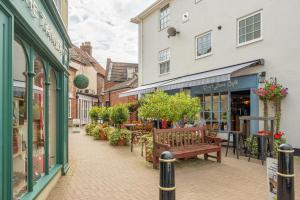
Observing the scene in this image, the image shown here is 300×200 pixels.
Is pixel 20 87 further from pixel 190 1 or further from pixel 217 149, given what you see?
pixel 190 1

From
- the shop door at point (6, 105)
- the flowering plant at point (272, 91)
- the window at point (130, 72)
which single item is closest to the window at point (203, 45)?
the flowering plant at point (272, 91)

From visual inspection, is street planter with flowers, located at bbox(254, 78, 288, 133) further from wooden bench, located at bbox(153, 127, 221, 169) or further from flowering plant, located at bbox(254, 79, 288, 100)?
wooden bench, located at bbox(153, 127, 221, 169)

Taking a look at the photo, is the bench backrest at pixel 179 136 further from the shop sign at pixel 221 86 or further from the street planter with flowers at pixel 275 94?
the shop sign at pixel 221 86

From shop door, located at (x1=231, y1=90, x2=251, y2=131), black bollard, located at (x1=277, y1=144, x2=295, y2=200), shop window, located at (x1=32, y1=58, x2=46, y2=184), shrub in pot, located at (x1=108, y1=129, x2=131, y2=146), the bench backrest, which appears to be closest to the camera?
black bollard, located at (x1=277, y1=144, x2=295, y2=200)

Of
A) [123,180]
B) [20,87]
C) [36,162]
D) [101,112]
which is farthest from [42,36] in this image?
[101,112]

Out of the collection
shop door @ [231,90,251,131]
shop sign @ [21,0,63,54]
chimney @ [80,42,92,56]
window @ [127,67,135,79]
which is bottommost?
shop door @ [231,90,251,131]

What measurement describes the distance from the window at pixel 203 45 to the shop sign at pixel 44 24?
8.47 metres

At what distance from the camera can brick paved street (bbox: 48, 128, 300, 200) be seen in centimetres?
504

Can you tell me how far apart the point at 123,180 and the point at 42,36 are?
3.60m

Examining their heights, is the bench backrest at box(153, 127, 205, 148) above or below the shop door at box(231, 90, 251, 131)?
below

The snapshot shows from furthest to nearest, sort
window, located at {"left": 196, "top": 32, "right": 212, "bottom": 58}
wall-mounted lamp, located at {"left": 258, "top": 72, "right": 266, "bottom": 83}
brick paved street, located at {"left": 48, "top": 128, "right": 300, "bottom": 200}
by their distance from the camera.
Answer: window, located at {"left": 196, "top": 32, "right": 212, "bottom": 58}, wall-mounted lamp, located at {"left": 258, "top": 72, "right": 266, "bottom": 83}, brick paved street, located at {"left": 48, "top": 128, "right": 300, "bottom": 200}

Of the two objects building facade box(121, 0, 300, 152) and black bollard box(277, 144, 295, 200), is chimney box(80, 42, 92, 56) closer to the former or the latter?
building facade box(121, 0, 300, 152)

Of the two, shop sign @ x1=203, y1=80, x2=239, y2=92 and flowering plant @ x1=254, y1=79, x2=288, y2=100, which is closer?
flowering plant @ x1=254, y1=79, x2=288, y2=100

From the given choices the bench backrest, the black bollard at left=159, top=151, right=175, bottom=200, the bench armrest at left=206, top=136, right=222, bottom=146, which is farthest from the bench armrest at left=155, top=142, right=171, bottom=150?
the black bollard at left=159, top=151, right=175, bottom=200
